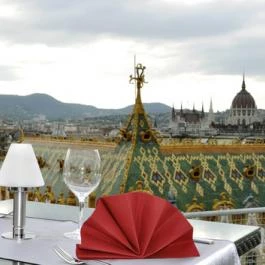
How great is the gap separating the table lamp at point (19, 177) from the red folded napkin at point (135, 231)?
240 millimetres

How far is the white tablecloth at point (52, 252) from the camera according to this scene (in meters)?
1.48

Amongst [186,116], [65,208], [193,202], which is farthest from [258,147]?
[186,116]

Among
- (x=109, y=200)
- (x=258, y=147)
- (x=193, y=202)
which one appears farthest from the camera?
(x=258, y=147)

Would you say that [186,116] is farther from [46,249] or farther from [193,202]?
[46,249]

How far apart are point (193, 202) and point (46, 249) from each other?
9343 millimetres

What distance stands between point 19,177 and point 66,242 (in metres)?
0.25

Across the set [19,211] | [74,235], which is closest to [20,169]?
[19,211]

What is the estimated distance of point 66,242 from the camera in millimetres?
1691

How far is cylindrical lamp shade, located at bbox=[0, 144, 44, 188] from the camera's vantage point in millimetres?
1721

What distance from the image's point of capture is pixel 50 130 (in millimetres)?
19078

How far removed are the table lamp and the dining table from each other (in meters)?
0.06

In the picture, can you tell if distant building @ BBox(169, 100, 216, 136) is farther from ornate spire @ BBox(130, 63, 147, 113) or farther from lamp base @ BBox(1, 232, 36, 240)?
lamp base @ BBox(1, 232, 36, 240)

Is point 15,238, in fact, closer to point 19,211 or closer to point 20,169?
point 19,211

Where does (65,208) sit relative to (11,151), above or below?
below
